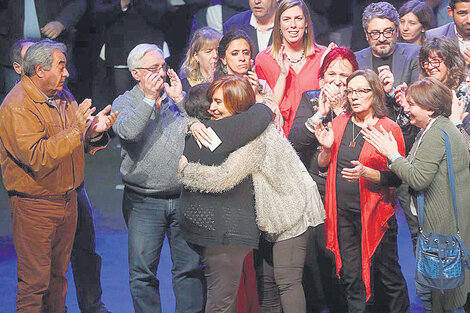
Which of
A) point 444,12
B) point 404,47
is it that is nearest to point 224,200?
point 404,47

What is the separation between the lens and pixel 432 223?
376 centimetres

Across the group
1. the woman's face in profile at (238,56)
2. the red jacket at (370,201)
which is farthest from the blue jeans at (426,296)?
the woman's face in profile at (238,56)

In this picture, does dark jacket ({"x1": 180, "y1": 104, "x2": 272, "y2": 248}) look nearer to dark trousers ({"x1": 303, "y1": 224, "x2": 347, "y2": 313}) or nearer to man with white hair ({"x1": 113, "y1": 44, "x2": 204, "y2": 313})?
man with white hair ({"x1": 113, "y1": 44, "x2": 204, "y2": 313})

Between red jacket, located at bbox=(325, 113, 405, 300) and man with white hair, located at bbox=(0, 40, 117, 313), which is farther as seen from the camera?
red jacket, located at bbox=(325, 113, 405, 300)

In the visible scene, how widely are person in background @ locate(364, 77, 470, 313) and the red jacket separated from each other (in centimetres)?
16

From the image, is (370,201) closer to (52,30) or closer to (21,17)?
(52,30)

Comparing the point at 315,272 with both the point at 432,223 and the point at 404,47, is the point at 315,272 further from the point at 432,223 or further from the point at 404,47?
the point at 404,47

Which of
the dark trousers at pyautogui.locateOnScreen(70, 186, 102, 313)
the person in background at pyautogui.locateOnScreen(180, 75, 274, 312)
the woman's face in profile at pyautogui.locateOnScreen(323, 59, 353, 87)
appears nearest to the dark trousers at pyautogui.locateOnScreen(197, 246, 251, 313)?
the person in background at pyautogui.locateOnScreen(180, 75, 274, 312)

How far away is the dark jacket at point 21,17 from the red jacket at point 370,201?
432 centimetres

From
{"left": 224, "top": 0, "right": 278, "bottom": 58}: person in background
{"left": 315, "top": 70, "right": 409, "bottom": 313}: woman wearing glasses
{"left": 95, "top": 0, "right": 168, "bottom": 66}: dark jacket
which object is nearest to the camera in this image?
{"left": 315, "top": 70, "right": 409, "bottom": 313}: woman wearing glasses

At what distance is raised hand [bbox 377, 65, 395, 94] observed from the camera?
165 inches

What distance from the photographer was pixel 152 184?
4.00 meters

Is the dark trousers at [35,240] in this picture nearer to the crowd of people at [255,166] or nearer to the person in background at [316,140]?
the crowd of people at [255,166]

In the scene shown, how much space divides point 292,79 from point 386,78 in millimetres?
618
